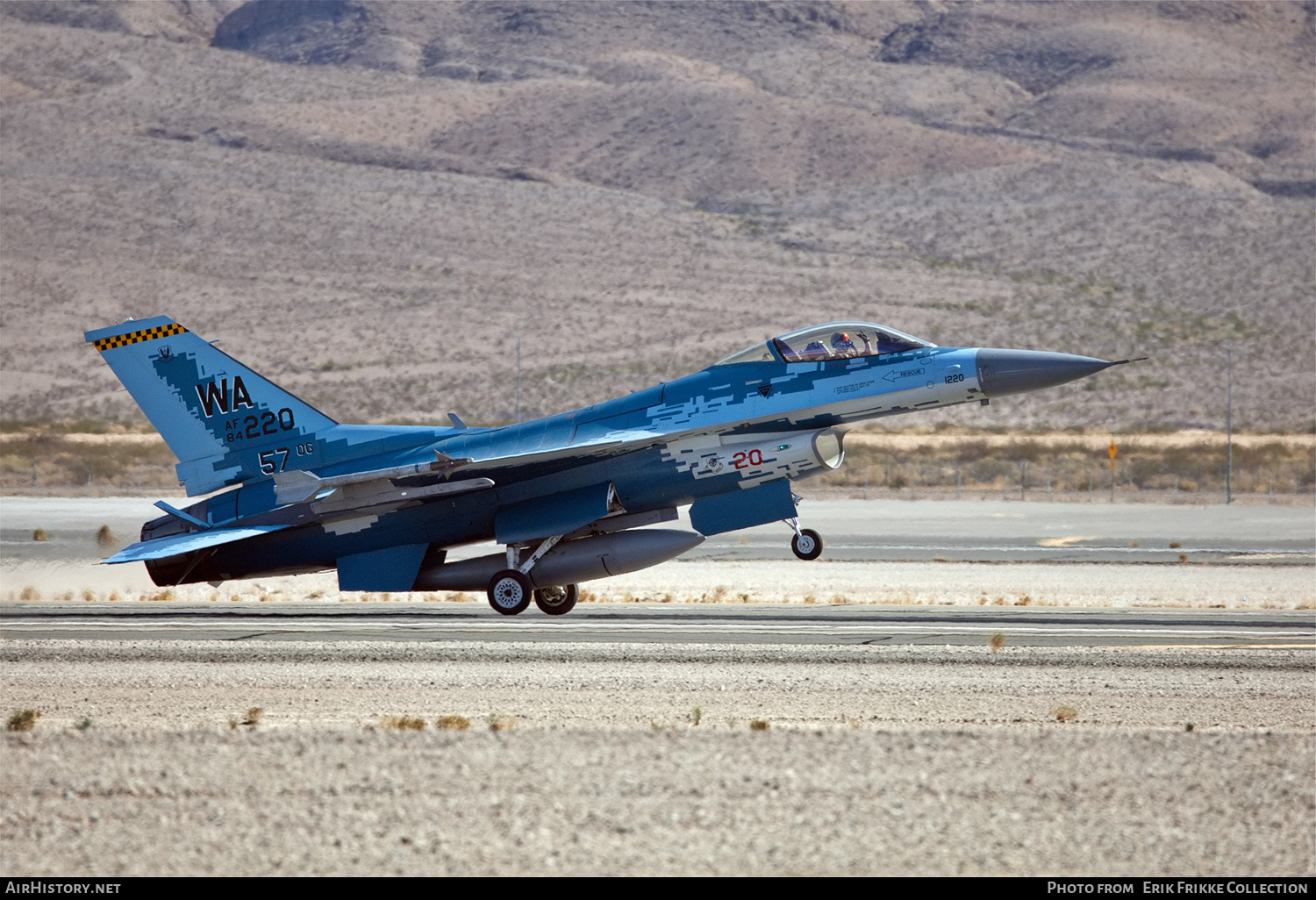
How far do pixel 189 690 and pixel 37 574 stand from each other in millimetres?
14837

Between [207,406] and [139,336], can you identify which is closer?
[207,406]

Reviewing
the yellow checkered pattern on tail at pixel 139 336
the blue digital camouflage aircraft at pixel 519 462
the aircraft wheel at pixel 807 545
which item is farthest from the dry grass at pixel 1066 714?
the yellow checkered pattern on tail at pixel 139 336

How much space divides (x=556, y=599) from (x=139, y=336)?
7171mm

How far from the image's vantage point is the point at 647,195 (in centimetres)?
12262

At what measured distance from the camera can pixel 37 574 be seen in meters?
27.9

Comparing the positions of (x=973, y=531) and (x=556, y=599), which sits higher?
(x=556, y=599)

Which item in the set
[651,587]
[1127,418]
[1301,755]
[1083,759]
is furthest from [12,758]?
[1127,418]

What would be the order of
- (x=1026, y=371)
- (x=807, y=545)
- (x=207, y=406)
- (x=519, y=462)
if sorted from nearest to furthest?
1. (x=807, y=545)
2. (x=1026, y=371)
3. (x=519, y=462)
4. (x=207, y=406)

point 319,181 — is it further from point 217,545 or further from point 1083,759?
point 1083,759

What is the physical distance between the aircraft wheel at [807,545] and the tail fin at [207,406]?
23.7 feet

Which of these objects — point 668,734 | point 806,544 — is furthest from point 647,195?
point 668,734

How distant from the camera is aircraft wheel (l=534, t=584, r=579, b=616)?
21047 millimetres

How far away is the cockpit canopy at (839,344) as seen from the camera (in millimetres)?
18312

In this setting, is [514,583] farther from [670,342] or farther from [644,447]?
[670,342]
